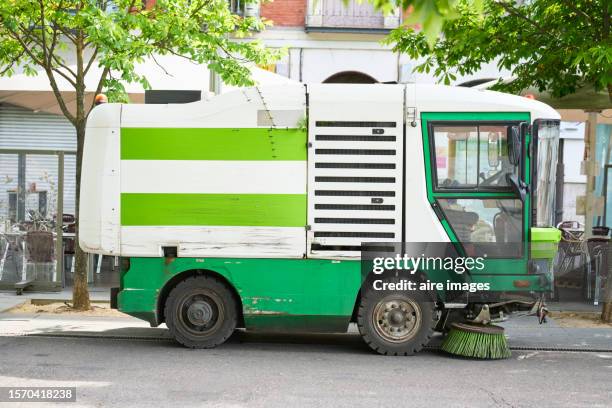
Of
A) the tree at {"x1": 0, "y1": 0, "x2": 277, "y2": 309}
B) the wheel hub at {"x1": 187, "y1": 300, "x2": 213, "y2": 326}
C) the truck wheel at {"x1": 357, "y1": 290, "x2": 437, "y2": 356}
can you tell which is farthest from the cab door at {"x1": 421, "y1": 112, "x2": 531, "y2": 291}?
the tree at {"x1": 0, "y1": 0, "x2": 277, "y2": 309}

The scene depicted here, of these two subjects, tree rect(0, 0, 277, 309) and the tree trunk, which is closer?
tree rect(0, 0, 277, 309)

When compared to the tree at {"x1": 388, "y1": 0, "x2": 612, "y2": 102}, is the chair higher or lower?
lower

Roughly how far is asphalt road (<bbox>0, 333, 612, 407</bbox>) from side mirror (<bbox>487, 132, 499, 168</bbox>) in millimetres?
2083

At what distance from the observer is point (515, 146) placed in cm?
893

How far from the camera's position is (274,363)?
8859 mm

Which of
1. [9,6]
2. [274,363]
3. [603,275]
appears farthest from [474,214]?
[9,6]

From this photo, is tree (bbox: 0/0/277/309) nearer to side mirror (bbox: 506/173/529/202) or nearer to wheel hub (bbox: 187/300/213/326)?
wheel hub (bbox: 187/300/213/326)

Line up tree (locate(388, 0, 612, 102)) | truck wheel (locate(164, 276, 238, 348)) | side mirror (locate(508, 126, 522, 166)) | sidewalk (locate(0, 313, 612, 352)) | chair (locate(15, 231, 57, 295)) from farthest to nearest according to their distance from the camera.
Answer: chair (locate(15, 231, 57, 295)), tree (locate(388, 0, 612, 102)), sidewalk (locate(0, 313, 612, 352)), truck wheel (locate(164, 276, 238, 348)), side mirror (locate(508, 126, 522, 166))

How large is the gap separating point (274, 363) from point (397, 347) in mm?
1355

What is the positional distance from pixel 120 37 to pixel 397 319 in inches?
190

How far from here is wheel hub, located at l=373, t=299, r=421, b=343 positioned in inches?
362

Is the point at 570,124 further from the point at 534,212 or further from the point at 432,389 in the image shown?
the point at 432,389

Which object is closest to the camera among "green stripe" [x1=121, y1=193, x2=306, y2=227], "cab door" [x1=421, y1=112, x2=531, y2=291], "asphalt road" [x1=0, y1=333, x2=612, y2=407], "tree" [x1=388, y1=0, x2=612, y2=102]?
"asphalt road" [x1=0, y1=333, x2=612, y2=407]

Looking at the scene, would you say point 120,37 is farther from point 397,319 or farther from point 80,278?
point 397,319
